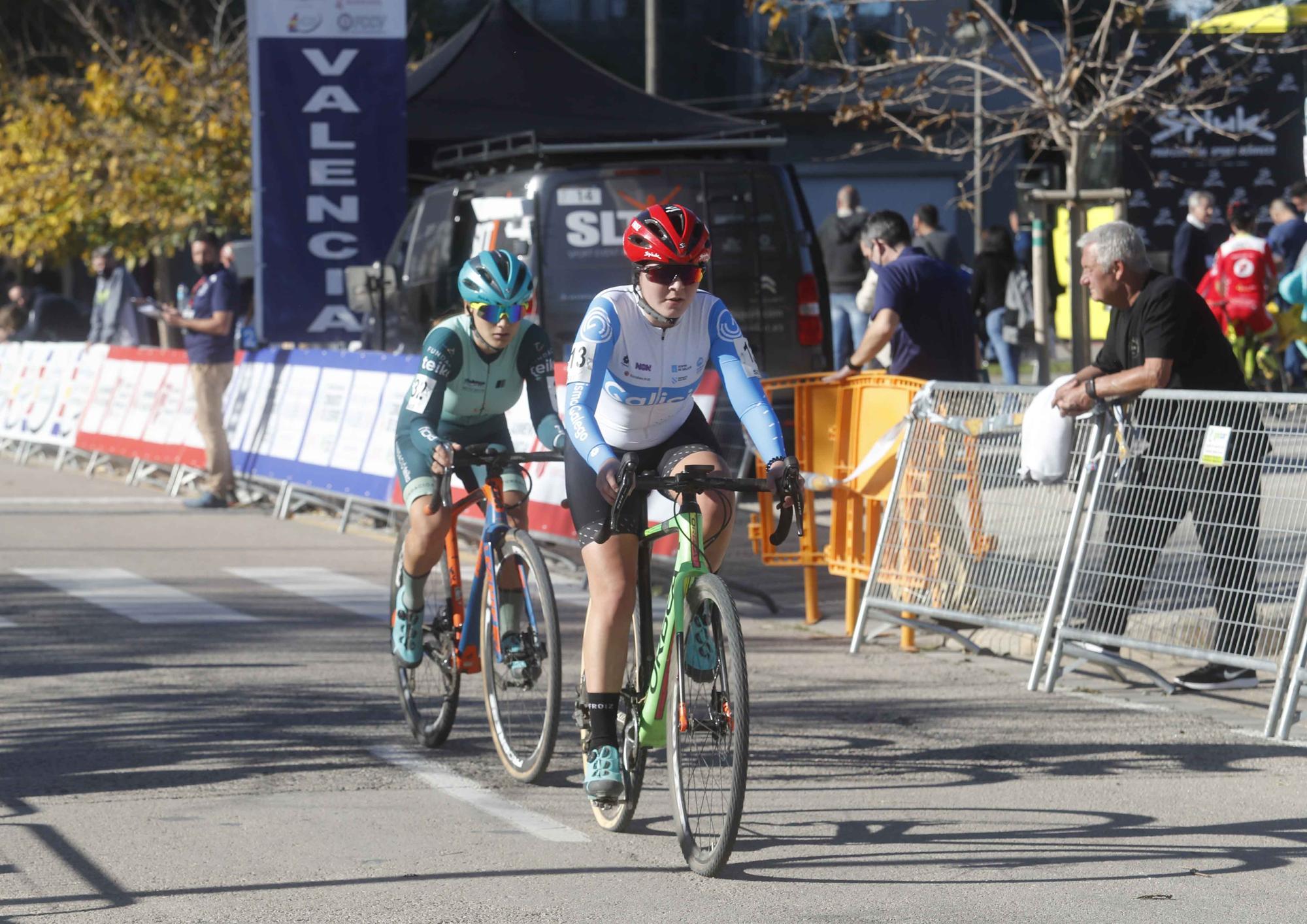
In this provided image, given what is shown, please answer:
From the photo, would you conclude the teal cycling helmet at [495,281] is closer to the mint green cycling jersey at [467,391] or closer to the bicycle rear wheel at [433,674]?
the mint green cycling jersey at [467,391]

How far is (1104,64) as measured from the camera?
14328mm

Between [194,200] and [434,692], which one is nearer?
[434,692]

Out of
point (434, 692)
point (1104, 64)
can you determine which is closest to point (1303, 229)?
point (1104, 64)

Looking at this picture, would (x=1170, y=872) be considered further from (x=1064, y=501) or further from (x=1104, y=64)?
(x=1104, y=64)

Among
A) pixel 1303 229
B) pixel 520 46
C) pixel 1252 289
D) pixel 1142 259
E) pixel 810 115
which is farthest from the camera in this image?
pixel 810 115

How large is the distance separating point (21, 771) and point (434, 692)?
58.0 inches

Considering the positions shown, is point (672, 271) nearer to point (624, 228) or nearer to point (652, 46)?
point (624, 228)

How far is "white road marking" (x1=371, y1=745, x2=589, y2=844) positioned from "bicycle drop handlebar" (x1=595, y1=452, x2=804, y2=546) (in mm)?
1048

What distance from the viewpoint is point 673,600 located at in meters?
5.56

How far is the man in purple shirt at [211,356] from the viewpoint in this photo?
15852 millimetres

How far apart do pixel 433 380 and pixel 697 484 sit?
184cm

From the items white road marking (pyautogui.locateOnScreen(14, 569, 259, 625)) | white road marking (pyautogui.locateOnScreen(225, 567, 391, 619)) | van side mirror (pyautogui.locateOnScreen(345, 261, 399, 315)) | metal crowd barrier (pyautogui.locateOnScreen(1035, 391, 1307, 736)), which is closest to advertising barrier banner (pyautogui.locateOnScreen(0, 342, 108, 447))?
van side mirror (pyautogui.locateOnScreen(345, 261, 399, 315))

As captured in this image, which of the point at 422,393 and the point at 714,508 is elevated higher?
the point at 422,393

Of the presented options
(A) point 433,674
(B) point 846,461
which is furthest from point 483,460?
(B) point 846,461
